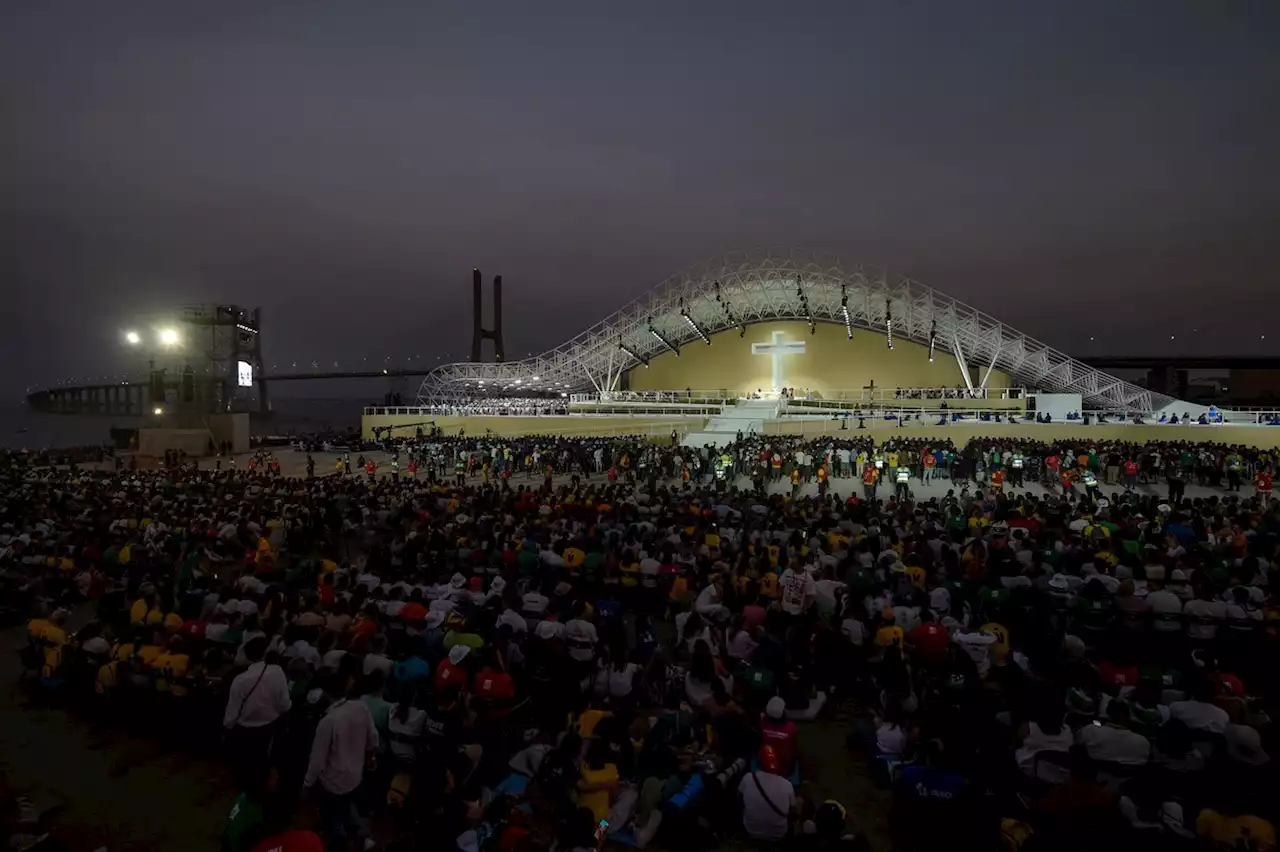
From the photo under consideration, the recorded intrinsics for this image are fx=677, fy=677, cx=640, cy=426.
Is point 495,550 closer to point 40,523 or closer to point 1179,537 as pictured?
point 40,523

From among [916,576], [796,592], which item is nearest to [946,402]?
[916,576]

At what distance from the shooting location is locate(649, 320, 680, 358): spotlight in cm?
5410

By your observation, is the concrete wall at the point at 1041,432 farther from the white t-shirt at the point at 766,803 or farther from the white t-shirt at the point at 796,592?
the white t-shirt at the point at 766,803

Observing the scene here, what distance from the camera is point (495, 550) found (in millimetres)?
10062

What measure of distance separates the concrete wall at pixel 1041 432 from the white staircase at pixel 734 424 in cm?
120

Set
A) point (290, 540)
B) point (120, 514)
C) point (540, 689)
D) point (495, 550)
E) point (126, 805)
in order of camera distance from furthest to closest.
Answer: point (120, 514) < point (290, 540) < point (495, 550) < point (540, 689) < point (126, 805)

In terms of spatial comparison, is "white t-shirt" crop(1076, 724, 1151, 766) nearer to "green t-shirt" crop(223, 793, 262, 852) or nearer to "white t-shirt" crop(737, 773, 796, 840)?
"white t-shirt" crop(737, 773, 796, 840)

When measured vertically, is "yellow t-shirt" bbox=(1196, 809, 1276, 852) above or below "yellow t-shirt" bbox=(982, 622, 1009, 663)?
below

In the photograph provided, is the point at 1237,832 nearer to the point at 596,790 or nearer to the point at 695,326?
the point at 596,790

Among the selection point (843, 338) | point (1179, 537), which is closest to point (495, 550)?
point (1179, 537)

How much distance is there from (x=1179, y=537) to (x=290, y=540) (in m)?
14.5

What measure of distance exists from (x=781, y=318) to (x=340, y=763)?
5515 centimetres

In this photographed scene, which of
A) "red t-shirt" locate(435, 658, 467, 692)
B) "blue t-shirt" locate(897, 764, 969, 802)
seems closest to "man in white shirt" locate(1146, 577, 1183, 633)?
"blue t-shirt" locate(897, 764, 969, 802)

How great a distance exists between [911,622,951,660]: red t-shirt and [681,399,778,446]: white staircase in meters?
20.6
